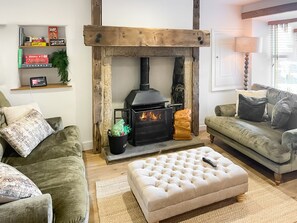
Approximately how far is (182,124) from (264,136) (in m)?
1.27

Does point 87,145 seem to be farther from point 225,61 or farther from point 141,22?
point 225,61

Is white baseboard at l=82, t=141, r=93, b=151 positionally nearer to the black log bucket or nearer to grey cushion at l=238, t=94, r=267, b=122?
the black log bucket

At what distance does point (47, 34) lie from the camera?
11.2 feet

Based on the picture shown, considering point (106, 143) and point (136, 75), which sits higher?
point (136, 75)

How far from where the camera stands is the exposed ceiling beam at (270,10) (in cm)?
364

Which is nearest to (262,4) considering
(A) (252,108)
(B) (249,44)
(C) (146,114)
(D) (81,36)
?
(B) (249,44)

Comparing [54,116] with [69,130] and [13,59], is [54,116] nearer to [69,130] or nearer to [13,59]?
[69,130]

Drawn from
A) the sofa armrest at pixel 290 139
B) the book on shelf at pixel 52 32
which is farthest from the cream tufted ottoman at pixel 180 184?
the book on shelf at pixel 52 32

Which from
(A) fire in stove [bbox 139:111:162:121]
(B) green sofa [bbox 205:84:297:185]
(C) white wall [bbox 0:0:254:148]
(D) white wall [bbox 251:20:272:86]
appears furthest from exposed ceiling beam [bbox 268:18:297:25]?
(A) fire in stove [bbox 139:111:162:121]

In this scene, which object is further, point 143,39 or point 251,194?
point 143,39

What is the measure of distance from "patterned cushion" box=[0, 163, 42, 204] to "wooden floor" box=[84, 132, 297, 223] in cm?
83

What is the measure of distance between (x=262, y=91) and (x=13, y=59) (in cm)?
371

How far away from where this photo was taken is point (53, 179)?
6.44 feet

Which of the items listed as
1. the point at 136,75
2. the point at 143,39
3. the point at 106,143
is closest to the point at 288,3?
the point at 143,39
